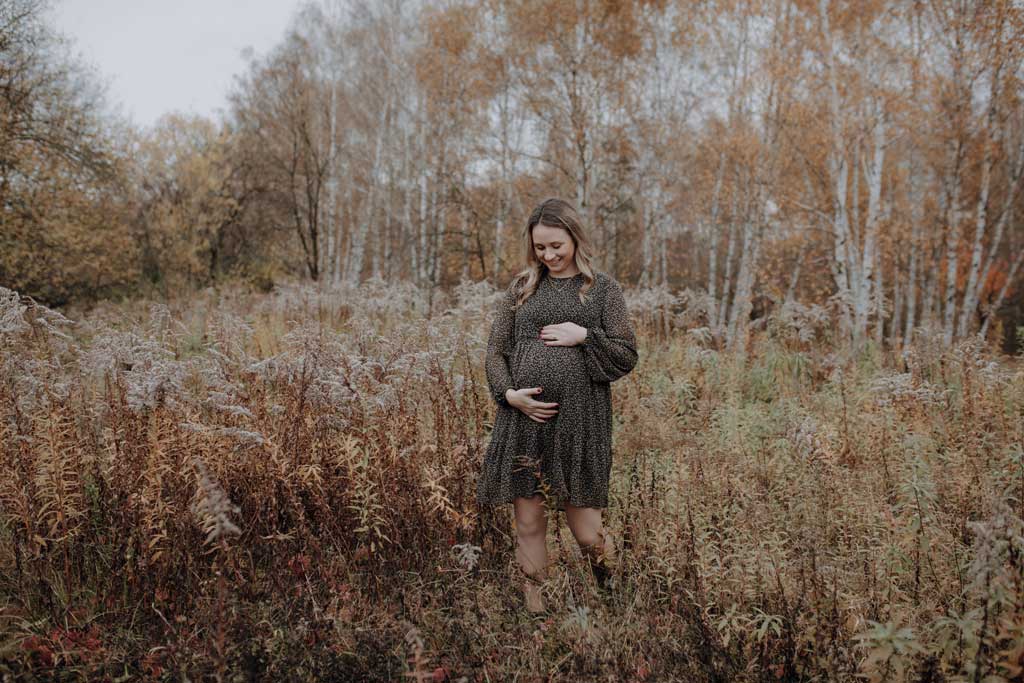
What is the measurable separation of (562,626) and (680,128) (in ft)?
50.2

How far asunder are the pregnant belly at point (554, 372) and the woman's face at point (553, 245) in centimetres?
40

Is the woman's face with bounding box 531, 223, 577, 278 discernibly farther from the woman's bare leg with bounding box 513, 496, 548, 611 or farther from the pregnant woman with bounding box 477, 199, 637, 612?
the woman's bare leg with bounding box 513, 496, 548, 611

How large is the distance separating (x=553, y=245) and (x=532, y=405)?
74 cm

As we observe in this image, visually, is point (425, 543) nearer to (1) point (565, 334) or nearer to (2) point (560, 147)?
(1) point (565, 334)

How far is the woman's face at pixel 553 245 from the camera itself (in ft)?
8.53

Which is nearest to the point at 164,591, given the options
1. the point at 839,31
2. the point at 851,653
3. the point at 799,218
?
the point at 851,653

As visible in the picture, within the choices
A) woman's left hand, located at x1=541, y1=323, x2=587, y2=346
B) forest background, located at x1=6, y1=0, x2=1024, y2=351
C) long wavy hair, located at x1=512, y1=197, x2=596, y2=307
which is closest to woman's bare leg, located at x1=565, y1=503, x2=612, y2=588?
woman's left hand, located at x1=541, y1=323, x2=587, y2=346

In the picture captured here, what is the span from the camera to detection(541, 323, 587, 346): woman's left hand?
257 centimetres

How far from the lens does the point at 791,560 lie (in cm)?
273

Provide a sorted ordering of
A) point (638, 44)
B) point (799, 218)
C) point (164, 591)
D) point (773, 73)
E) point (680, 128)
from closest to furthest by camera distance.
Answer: point (164, 591), point (773, 73), point (638, 44), point (680, 128), point (799, 218)

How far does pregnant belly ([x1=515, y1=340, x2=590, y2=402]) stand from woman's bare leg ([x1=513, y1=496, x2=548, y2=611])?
1.67 feet

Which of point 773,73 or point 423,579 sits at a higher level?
point 773,73

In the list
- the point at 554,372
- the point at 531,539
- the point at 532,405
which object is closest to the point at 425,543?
the point at 531,539

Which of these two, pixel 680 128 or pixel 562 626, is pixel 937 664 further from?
pixel 680 128
